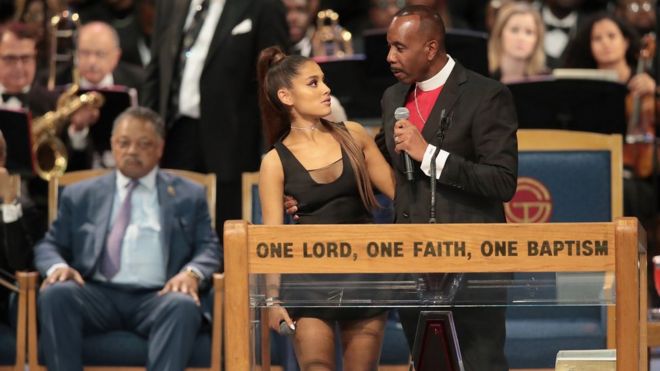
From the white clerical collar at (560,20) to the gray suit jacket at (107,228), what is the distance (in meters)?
3.49

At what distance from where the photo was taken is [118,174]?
18.3 ft

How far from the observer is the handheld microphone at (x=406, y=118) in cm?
364

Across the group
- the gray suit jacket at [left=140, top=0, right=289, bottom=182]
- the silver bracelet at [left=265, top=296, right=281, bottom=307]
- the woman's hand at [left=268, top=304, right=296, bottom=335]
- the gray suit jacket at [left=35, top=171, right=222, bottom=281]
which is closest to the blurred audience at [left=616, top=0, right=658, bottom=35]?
the gray suit jacket at [left=140, top=0, right=289, bottom=182]

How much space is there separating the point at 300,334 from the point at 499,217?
2.16ft

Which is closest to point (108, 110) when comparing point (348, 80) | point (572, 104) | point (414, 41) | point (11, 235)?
point (348, 80)

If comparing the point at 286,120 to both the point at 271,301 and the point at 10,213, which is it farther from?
the point at 10,213

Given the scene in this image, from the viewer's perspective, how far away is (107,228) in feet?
17.9

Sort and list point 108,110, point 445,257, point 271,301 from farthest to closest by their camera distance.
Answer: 1. point 108,110
2. point 271,301
3. point 445,257

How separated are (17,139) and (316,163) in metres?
2.56

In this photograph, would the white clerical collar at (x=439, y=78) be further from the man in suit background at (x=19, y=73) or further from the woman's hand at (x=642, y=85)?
the man in suit background at (x=19, y=73)

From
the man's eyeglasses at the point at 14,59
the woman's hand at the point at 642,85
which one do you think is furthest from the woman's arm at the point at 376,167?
the man's eyeglasses at the point at 14,59

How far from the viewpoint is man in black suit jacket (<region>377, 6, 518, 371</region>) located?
Answer: 3713 mm

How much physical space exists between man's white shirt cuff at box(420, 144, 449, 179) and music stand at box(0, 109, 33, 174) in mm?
2922

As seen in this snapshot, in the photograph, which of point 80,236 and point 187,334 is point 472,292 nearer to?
point 187,334
